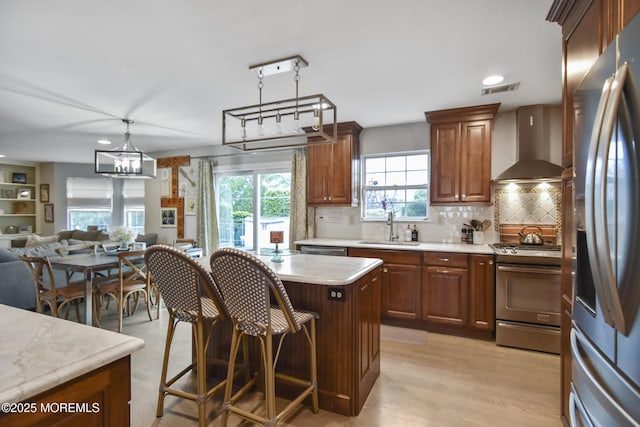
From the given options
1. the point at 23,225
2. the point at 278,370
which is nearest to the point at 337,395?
the point at 278,370

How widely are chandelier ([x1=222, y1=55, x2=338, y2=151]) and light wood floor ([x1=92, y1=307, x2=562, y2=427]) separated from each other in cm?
187

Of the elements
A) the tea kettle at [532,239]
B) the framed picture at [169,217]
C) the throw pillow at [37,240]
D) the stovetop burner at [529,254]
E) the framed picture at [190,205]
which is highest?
the framed picture at [190,205]

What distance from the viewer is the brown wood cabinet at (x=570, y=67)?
1.40 m

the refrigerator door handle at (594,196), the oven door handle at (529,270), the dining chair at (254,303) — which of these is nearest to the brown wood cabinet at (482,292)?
the oven door handle at (529,270)

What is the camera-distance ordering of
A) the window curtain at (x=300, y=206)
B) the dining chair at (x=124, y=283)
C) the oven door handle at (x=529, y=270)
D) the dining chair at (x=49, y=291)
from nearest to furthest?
the oven door handle at (x=529, y=270), the dining chair at (x=49, y=291), the dining chair at (x=124, y=283), the window curtain at (x=300, y=206)

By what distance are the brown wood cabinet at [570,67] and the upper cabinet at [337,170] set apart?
8.34 feet

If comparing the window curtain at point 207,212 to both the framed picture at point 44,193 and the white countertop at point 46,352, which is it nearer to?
the white countertop at point 46,352

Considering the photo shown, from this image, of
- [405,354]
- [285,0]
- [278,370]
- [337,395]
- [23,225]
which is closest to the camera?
[285,0]

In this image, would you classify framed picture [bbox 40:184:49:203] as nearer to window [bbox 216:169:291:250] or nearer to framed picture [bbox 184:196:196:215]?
framed picture [bbox 184:196:196:215]

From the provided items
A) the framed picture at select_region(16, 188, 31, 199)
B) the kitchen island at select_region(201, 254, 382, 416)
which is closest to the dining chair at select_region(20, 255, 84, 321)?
the kitchen island at select_region(201, 254, 382, 416)

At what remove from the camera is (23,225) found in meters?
7.67

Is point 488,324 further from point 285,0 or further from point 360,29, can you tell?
point 285,0

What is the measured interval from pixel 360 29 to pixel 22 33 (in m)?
2.23

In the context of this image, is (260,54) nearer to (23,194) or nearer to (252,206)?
(252,206)
